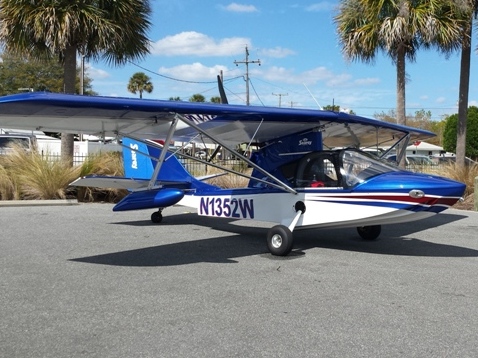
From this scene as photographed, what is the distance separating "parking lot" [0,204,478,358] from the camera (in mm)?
4363

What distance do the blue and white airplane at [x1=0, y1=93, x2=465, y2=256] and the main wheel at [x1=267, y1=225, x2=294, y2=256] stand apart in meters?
0.02

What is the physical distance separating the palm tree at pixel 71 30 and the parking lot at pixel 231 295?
8.04 meters

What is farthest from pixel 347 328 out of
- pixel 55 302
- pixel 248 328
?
pixel 55 302

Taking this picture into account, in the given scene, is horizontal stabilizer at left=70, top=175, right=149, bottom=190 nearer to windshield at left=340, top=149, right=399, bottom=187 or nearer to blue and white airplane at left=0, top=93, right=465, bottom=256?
blue and white airplane at left=0, top=93, right=465, bottom=256

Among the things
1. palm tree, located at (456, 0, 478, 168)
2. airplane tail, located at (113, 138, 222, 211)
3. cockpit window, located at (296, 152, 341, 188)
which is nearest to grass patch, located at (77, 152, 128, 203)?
airplane tail, located at (113, 138, 222, 211)

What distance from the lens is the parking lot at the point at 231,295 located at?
4.36 m

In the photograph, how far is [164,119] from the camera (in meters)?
8.12

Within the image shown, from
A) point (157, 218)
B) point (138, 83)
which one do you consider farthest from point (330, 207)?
point (138, 83)

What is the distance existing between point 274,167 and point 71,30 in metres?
9.70

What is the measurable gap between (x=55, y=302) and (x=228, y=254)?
11.0 ft

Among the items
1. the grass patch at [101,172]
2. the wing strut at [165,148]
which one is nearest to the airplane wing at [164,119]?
the wing strut at [165,148]

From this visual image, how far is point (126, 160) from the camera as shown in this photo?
40.3 ft

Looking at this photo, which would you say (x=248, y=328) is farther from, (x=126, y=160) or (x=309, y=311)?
(x=126, y=160)

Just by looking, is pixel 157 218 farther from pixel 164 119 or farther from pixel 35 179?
pixel 35 179
